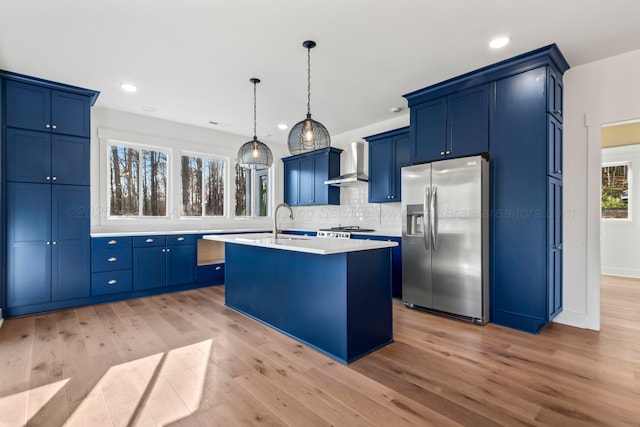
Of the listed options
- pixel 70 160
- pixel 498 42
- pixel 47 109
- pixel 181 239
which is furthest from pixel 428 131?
pixel 47 109

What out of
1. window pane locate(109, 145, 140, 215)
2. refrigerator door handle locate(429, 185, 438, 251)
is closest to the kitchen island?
refrigerator door handle locate(429, 185, 438, 251)

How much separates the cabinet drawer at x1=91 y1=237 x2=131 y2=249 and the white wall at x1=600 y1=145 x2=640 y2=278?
7948 millimetres

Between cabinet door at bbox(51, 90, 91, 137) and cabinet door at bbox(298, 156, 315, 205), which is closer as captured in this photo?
cabinet door at bbox(51, 90, 91, 137)

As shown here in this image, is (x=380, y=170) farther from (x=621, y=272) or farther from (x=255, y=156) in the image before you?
(x=621, y=272)

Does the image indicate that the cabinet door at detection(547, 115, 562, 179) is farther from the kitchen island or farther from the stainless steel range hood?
the stainless steel range hood

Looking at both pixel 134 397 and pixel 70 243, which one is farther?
pixel 70 243

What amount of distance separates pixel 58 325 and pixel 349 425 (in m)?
3.31

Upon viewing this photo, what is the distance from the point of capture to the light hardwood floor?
1809 millimetres

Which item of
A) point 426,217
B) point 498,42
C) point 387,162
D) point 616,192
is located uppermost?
point 498,42

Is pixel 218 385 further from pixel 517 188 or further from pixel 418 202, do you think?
pixel 517 188

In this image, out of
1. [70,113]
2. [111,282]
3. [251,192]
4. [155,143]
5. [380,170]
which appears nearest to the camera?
[70,113]

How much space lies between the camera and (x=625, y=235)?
228 inches

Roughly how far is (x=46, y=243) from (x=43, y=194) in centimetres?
58

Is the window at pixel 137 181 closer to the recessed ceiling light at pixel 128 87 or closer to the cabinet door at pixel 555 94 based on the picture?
the recessed ceiling light at pixel 128 87
